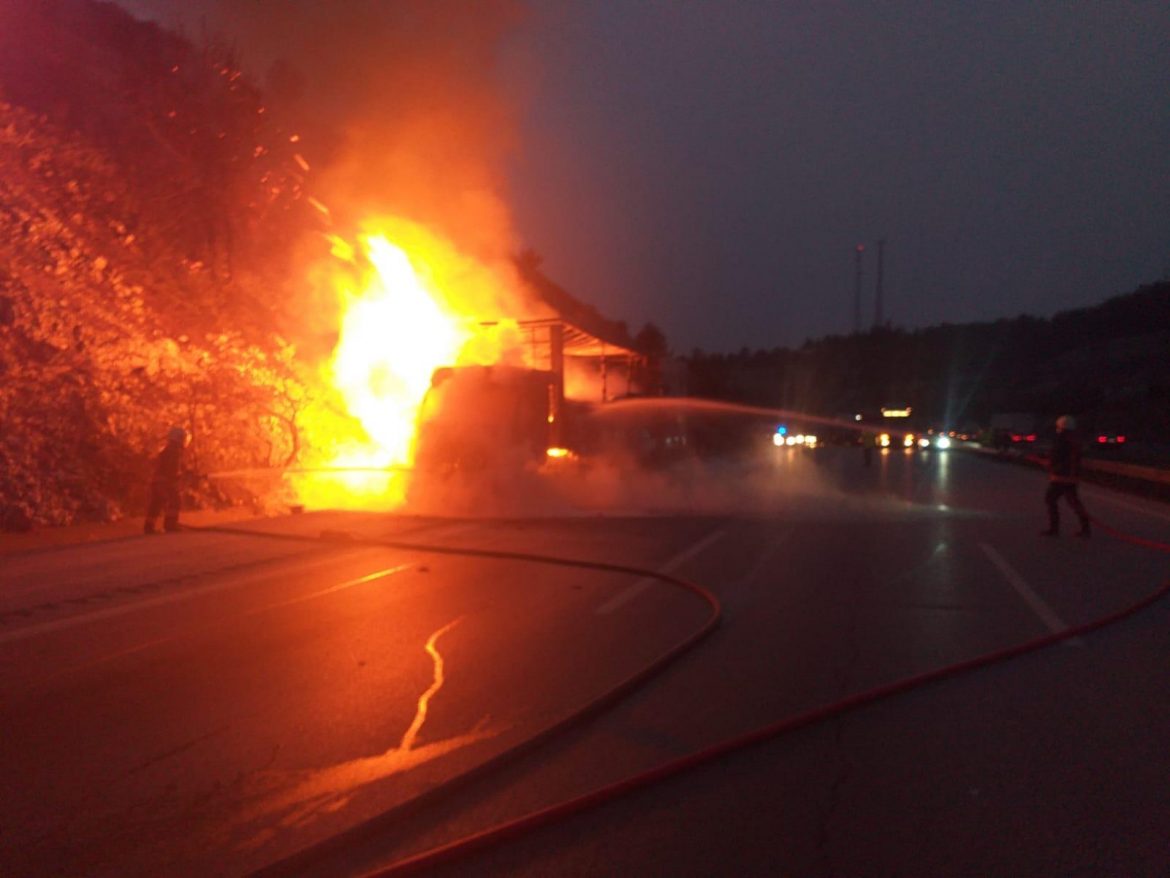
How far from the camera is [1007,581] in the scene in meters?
10.9

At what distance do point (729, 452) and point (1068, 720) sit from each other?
3891 centimetres

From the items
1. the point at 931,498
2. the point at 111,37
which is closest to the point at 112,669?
the point at 931,498

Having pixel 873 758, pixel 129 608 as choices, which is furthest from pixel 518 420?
pixel 873 758

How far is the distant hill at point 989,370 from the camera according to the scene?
183 ft

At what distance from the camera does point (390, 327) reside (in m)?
21.0

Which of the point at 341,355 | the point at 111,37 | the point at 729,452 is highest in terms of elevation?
the point at 111,37

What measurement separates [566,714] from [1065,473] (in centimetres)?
1050

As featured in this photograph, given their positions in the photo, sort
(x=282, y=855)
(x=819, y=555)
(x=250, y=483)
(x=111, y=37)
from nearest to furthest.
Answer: (x=282, y=855), (x=819, y=555), (x=250, y=483), (x=111, y=37)

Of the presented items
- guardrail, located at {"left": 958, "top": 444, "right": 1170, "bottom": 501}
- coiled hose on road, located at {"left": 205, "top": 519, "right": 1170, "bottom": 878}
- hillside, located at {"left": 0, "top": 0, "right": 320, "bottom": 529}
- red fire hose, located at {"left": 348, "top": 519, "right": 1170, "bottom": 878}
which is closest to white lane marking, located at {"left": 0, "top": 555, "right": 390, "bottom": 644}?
coiled hose on road, located at {"left": 205, "top": 519, "right": 1170, "bottom": 878}

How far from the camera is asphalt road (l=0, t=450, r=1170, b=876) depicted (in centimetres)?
446

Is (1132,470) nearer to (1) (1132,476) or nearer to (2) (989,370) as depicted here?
(1) (1132,476)

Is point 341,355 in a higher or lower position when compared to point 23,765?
higher

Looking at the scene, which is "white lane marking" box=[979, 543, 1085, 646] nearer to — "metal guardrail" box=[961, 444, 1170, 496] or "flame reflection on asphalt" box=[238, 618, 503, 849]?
"flame reflection on asphalt" box=[238, 618, 503, 849]

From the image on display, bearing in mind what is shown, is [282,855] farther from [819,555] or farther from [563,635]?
[819,555]
